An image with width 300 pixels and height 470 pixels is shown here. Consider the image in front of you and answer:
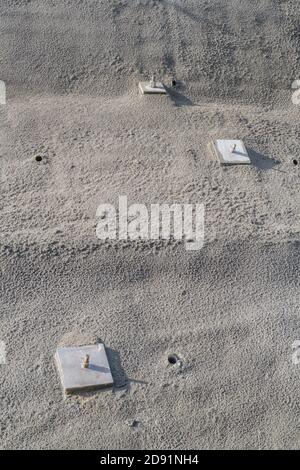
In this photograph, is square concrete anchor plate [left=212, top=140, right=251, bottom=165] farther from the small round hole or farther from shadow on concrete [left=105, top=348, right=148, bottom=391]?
shadow on concrete [left=105, top=348, right=148, bottom=391]

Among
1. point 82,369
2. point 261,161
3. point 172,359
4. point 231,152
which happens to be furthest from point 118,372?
point 261,161

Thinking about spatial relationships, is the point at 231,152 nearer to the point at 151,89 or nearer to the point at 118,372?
the point at 151,89

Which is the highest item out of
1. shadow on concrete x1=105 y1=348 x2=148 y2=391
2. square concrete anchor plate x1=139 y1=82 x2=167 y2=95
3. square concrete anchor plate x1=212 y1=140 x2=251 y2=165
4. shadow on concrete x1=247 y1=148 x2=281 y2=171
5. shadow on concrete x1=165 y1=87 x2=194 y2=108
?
square concrete anchor plate x1=139 y1=82 x2=167 y2=95

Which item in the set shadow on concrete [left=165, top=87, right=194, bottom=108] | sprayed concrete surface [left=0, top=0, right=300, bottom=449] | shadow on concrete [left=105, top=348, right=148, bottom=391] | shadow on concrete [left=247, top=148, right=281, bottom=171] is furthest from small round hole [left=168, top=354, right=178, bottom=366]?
shadow on concrete [left=165, top=87, right=194, bottom=108]

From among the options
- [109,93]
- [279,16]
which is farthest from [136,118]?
[279,16]

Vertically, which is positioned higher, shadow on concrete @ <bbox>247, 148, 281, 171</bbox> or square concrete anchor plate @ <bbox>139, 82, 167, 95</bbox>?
square concrete anchor plate @ <bbox>139, 82, 167, 95</bbox>

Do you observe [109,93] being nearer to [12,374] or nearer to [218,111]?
[218,111]
